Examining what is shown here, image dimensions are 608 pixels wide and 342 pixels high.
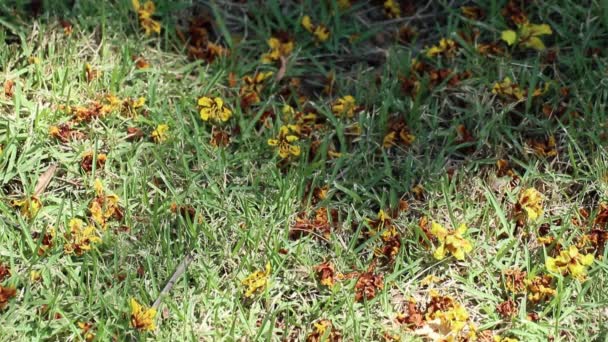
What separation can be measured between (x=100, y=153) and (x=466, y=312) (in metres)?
1.43

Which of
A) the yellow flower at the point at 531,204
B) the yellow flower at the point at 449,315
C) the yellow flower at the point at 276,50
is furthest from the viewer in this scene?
the yellow flower at the point at 276,50

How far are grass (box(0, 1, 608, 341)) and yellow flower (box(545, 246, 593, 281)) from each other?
0.11 ft

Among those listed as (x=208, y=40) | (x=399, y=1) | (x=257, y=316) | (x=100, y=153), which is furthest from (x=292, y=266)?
(x=399, y=1)

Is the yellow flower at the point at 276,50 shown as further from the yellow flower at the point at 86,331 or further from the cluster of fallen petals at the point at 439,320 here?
the yellow flower at the point at 86,331

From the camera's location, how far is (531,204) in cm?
334

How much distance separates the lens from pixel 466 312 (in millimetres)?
3129

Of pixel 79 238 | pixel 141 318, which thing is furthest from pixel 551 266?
pixel 79 238

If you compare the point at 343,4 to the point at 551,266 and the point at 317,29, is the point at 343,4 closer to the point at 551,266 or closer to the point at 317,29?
the point at 317,29

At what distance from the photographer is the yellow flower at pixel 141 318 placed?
2.94 m

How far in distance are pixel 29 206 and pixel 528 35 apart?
6.80 feet

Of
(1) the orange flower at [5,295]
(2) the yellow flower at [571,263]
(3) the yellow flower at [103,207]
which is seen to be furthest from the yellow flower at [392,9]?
(1) the orange flower at [5,295]

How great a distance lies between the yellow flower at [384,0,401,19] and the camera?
159 inches

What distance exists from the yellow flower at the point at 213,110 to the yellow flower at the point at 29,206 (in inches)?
27.2

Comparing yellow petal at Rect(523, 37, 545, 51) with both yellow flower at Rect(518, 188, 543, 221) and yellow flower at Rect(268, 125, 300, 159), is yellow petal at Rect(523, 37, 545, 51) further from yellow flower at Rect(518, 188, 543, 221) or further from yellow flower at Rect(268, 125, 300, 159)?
yellow flower at Rect(268, 125, 300, 159)
